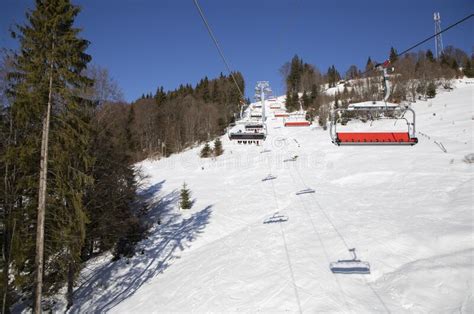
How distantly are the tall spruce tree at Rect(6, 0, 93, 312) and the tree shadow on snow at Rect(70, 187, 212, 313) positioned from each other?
308 cm

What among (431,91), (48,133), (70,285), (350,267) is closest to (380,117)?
(350,267)

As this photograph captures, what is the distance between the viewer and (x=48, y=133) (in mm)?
10414

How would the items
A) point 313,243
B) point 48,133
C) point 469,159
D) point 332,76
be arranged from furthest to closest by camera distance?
point 332,76, point 469,159, point 313,243, point 48,133

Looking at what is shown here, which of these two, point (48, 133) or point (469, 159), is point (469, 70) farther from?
point (48, 133)

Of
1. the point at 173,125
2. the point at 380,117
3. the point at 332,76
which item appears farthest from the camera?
the point at 332,76

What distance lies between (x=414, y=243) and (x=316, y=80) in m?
102

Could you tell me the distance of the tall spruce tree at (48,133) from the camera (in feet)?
32.4

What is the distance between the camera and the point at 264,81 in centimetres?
2000

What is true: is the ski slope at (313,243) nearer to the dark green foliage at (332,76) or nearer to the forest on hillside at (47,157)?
the forest on hillside at (47,157)

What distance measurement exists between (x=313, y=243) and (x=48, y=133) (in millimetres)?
11655

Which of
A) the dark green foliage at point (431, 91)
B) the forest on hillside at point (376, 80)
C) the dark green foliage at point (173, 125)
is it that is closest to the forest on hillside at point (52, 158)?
the forest on hillside at point (376, 80)

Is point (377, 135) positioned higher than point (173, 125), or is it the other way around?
point (173, 125)

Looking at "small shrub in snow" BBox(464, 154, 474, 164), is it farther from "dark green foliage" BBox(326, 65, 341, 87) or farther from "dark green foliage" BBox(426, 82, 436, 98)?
"dark green foliage" BBox(326, 65, 341, 87)

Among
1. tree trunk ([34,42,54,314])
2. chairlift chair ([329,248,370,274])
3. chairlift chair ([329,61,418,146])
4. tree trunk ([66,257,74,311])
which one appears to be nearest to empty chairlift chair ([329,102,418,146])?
chairlift chair ([329,61,418,146])
